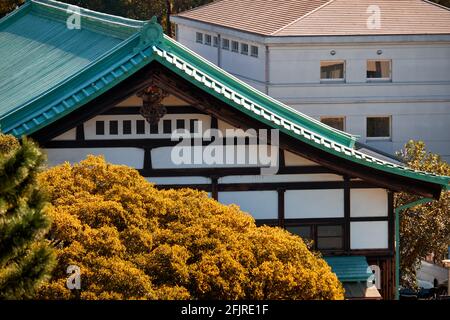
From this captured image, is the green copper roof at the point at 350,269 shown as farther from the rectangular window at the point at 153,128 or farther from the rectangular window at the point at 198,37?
the rectangular window at the point at 198,37

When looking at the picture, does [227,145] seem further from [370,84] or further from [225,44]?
[225,44]

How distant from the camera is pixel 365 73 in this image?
195 feet

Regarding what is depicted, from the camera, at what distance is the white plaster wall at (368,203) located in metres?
29.2

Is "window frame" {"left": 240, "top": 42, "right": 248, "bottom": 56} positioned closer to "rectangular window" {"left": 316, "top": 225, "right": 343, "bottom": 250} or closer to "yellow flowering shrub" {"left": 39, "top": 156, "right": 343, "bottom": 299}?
"rectangular window" {"left": 316, "top": 225, "right": 343, "bottom": 250}

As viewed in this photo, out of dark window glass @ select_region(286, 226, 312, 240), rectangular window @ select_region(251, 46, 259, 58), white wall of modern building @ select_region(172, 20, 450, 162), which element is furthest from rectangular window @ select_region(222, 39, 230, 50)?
dark window glass @ select_region(286, 226, 312, 240)

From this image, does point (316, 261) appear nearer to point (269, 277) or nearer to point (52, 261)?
point (269, 277)

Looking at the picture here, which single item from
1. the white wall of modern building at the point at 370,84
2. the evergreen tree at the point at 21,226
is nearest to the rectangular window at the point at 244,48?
the white wall of modern building at the point at 370,84

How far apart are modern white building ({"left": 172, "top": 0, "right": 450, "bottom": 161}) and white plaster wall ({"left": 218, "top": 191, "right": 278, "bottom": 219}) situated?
95.5 ft

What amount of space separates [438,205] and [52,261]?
22.0 metres

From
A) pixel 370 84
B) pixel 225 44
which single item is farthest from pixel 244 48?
pixel 370 84

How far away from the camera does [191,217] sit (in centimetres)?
2402

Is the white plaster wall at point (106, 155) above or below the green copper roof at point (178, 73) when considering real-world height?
below

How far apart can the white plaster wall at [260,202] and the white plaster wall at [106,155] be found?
196cm
